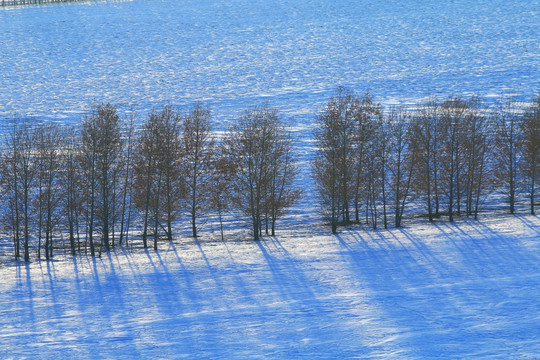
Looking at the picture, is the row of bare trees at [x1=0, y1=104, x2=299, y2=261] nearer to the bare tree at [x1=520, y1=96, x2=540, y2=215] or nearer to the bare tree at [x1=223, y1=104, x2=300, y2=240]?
the bare tree at [x1=223, y1=104, x2=300, y2=240]


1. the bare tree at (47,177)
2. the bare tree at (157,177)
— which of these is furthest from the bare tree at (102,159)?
the bare tree at (47,177)

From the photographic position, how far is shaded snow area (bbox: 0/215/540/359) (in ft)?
62.4

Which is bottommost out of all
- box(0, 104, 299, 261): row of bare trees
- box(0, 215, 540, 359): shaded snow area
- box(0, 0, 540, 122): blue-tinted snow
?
box(0, 215, 540, 359): shaded snow area

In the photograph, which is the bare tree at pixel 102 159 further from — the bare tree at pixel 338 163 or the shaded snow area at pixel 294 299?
the bare tree at pixel 338 163

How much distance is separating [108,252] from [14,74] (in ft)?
140

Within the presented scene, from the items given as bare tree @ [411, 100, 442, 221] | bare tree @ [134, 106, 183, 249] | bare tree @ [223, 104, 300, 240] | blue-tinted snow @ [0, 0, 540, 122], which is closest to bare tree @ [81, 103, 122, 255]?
bare tree @ [134, 106, 183, 249]

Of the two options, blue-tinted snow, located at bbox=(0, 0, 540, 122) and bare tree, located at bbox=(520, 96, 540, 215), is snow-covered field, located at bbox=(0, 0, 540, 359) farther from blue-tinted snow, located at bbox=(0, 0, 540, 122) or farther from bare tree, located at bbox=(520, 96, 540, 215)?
bare tree, located at bbox=(520, 96, 540, 215)

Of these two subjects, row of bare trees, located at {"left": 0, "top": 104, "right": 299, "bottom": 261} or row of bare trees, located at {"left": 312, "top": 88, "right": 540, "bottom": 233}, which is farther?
row of bare trees, located at {"left": 312, "top": 88, "right": 540, "bottom": 233}

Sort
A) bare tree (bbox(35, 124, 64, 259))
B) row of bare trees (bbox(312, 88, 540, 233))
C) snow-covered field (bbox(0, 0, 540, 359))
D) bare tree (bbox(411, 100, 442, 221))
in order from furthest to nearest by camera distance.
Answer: bare tree (bbox(411, 100, 442, 221)), row of bare trees (bbox(312, 88, 540, 233)), bare tree (bbox(35, 124, 64, 259)), snow-covered field (bbox(0, 0, 540, 359))

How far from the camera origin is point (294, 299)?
23156mm

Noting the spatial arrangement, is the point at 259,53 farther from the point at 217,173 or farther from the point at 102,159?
the point at 102,159

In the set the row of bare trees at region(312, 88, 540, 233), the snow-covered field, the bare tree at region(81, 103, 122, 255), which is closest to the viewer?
the snow-covered field

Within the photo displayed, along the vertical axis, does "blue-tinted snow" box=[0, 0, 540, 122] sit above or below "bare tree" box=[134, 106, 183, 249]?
above

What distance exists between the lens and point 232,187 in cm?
3572
